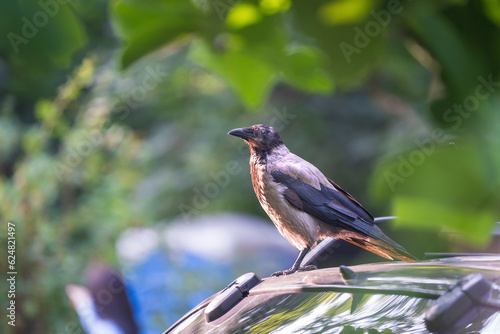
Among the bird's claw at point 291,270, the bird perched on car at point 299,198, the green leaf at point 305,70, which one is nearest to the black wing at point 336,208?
the bird perched on car at point 299,198

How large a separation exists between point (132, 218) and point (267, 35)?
3.25 metres

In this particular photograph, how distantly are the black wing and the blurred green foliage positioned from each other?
12 centimetres

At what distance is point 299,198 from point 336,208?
83mm

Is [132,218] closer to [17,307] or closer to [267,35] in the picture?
[17,307]

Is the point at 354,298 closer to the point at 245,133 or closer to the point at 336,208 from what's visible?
the point at 336,208

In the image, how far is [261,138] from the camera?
1157 mm

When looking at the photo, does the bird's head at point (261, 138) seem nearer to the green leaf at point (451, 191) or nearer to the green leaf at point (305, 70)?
the green leaf at point (305, 70)

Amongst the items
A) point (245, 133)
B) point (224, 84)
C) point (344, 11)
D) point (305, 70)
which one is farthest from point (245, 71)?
point (224, 84)

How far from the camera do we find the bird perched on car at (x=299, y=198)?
3.45 feet

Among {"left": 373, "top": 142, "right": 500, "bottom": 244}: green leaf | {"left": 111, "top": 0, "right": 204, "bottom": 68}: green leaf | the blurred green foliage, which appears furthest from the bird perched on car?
{"left": 373, "top": 142, "right": 500, "bottom": 244}: green leaf

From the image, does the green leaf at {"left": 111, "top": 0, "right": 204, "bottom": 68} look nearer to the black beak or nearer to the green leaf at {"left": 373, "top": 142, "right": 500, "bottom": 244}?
the green leaf at {"left": 373, "top": 142, "right": 500, "bottom": 244}

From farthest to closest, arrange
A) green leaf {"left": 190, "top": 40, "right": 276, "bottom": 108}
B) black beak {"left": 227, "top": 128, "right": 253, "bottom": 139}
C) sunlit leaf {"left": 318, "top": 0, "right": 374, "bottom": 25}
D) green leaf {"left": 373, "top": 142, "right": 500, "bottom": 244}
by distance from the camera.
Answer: black beak {"left": 227, "top": 128, "right": 253, "bottom": 139}, green leaf {"left": 190, "top": 40, "right": 276, "bottom": 108}, sunlit leaf {"left": 318, "top": 0, "right": 374, "bottom": 25}, green leaf {"left": 373, "top": 142, "right": 500, "bottom": 244}

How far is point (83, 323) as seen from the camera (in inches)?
118

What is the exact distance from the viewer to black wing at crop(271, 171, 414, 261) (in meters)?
0.98
